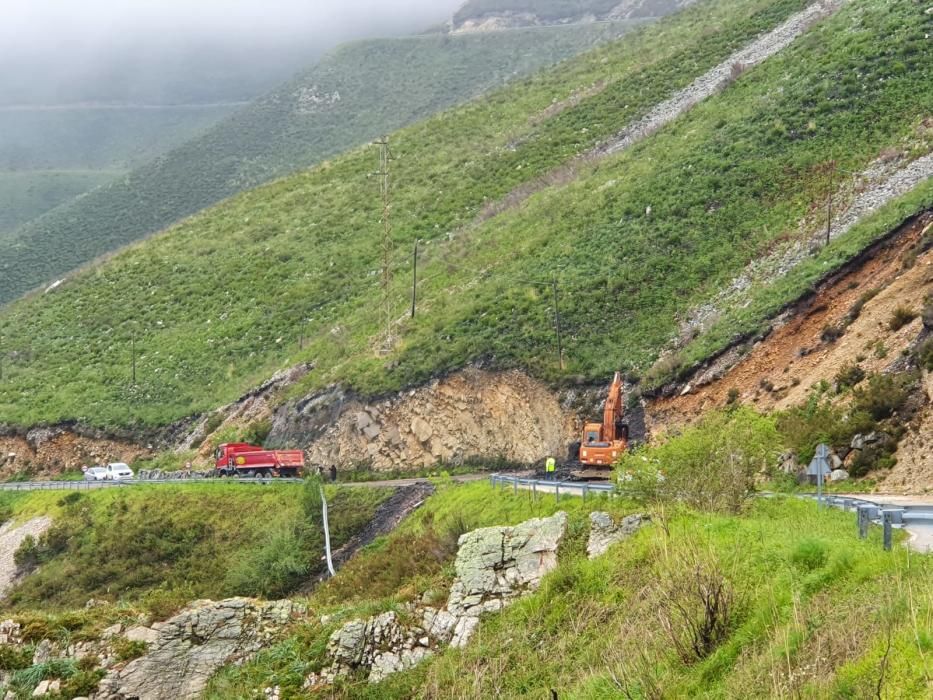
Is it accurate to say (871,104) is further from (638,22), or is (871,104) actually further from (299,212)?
(638,22)

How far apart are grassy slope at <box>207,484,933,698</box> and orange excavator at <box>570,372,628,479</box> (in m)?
12.3

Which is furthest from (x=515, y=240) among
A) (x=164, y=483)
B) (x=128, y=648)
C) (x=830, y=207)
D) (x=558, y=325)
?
(x=128, y=648)

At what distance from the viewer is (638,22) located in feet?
581

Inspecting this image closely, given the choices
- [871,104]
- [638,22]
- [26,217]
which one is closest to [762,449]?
[871,104]

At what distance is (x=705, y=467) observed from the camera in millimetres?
17406

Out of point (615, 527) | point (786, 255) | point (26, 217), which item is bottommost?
point (615, 527)

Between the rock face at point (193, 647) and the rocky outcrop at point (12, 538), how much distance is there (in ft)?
92.0

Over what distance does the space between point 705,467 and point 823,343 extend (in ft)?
52.7

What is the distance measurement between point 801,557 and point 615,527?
5.06m

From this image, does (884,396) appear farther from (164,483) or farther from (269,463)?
(164,483)

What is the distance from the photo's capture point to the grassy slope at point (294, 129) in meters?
134

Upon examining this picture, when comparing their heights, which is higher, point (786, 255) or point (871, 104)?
point (871, 104)

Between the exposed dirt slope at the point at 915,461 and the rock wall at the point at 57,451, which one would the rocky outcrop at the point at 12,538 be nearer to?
the rock wall at the point at 57,451

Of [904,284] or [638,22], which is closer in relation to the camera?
[904,284]
